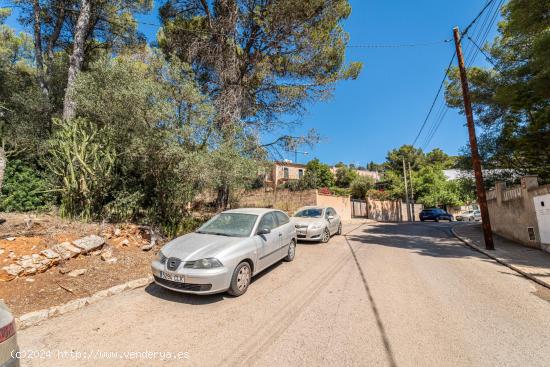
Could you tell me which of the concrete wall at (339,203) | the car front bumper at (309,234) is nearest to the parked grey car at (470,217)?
the concrete wall at (339,203)

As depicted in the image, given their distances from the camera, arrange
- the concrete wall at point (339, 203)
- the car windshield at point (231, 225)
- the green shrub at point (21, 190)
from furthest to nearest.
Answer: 1. the concrete wall at point (339, 203)
2. the green shrub at point (21, 190)
3. the car windshield at point (231, 225)

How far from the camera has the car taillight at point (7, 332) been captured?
1805 millimetres

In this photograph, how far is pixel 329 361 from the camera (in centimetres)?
275

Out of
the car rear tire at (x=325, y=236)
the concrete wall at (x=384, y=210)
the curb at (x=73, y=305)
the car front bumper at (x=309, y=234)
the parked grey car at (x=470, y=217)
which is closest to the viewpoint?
the curb at (x=73, y=305)

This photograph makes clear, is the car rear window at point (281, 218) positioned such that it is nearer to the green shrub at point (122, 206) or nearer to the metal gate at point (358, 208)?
the green shrub at point (122, 206)

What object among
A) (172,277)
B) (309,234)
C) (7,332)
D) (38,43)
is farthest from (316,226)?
(38,43)

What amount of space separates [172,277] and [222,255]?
35.5 inches

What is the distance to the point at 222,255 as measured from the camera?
4.33 m

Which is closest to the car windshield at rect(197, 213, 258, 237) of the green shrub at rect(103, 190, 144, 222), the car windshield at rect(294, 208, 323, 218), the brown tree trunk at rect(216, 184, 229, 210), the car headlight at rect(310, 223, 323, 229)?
the green shrub at rect(103, 190, 144, 222)

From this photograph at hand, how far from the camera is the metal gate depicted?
25.0 meters

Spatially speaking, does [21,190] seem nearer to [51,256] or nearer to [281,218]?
[51,256]

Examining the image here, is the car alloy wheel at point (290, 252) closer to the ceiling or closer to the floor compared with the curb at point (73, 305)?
closer to the ceiling

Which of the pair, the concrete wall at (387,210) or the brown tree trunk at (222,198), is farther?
the concrete wall at (387,210)

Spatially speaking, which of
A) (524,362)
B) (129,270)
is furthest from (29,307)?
(524,362)
